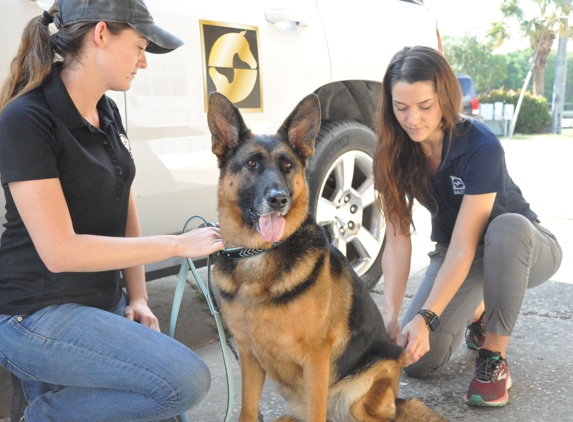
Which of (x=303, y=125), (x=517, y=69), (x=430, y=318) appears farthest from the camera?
(x=517, y=69)

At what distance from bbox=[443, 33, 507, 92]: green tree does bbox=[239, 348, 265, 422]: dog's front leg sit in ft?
165

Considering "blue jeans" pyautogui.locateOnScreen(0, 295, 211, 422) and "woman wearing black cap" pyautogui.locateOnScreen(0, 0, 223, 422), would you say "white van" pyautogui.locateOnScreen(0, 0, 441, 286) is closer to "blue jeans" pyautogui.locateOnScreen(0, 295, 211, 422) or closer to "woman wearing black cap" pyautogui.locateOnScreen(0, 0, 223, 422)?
"woman wearing black cap" pyautogui.locateOnScreen(0, 0, 223, 422)

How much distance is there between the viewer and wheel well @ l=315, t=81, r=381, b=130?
13.4ft

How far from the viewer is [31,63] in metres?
2.18

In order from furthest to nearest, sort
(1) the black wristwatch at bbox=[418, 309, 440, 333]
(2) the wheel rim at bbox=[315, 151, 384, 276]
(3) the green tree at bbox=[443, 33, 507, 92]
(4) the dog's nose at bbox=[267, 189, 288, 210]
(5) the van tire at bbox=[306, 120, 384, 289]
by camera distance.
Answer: (3) the green tree at bbox=[443, 33, 507, 92] < (2) the wheel rim at bbox=[315, 151, 384, 276] < (5) the van tire at bbox=[306, 120, 384, 289] < (1) the black wristwatch at bbox=[418, 309, 440, 333] < (4) the dog's nose at bbox=[267, 189, 288, 210]

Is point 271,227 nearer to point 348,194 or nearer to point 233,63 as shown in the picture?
point 233,63

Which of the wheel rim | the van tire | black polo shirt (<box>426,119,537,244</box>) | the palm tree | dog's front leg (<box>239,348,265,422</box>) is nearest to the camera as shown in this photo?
dog's front leg (<box>239,348,265,422</box>)

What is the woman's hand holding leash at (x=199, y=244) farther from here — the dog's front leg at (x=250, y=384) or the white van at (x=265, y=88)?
the white van at (x=265, y=88)

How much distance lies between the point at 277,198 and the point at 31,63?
1.00 metres

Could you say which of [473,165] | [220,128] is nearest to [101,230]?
[220,128]

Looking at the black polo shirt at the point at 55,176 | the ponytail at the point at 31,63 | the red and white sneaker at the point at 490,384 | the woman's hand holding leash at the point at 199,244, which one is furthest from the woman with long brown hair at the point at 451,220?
the ponytail at the point at 31,63

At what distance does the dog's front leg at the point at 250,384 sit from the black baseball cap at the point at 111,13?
134cm

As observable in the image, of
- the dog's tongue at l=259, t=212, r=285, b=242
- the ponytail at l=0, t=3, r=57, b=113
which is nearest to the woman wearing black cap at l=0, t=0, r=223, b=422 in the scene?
the ponytail at l=0, t=3, r=57, b=113

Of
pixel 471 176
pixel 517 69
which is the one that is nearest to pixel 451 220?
pixel 471 176
